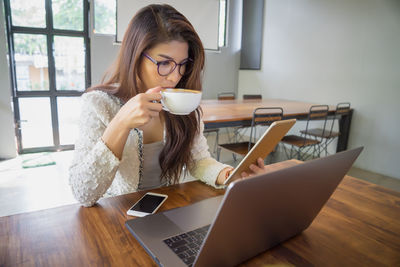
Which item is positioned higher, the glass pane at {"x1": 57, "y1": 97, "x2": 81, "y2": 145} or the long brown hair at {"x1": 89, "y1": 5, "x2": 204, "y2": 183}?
the long brown hair at {"x1": 89, "y1": 5, "x2": 204, "y2": 183}

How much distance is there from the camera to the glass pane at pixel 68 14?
380cm

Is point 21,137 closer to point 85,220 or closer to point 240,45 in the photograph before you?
point 85,220

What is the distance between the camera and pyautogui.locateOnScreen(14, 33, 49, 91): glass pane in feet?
12.1

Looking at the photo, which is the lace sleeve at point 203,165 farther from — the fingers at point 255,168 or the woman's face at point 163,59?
the woman's face at point 163,59

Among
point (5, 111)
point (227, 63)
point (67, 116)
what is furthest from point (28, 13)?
point (227, 63)

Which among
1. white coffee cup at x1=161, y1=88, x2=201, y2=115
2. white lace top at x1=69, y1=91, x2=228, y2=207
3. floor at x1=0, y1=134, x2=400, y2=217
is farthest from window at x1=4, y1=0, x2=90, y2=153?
white coffee cup at x1=161, y1=88, x2=201, y2=115

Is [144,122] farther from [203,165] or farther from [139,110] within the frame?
[203,165]

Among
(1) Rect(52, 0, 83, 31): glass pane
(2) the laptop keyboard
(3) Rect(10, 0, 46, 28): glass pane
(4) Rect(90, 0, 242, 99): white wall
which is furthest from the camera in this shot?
(4) Rect(90, 0, 242, 99): white wall

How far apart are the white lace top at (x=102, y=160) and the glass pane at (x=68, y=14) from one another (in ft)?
11.4

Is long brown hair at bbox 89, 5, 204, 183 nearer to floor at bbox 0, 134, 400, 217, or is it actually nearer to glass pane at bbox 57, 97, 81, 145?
floor at bbox 0, 134, 400, 217

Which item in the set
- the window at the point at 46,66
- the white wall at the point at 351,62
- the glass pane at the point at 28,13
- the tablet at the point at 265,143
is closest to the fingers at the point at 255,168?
the tablet at the point at 265,143

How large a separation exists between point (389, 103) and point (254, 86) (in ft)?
7.70

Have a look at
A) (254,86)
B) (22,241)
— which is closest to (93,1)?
(254,86)

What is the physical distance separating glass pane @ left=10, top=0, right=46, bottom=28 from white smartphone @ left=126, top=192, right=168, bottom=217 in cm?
388
